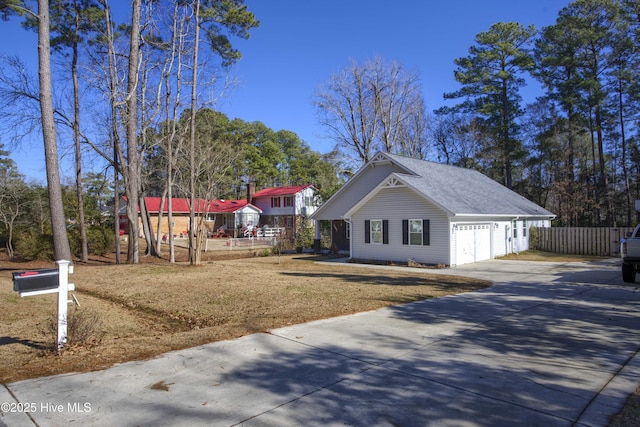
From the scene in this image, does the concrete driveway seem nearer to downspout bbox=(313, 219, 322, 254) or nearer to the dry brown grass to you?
the dry brown grass

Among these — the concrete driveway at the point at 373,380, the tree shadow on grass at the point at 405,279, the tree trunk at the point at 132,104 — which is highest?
the tree trunk at the point at 132,104

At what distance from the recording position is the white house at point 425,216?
18547 millimetres

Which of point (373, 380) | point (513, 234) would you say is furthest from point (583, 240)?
point (373, 380)

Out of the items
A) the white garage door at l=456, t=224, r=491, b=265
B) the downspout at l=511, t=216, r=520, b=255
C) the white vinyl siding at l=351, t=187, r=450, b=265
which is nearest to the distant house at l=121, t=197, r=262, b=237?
the white vinyl siding at l=351, t=187, r=450, b=265

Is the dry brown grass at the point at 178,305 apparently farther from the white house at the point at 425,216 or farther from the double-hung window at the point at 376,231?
the double-hung window at the point at 376,231

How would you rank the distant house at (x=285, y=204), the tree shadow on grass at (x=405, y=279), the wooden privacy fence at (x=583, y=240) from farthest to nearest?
the distant house at (x=285, y=204)
the wooden privacy fence at (x=583, y=240)
the tree shadow on grass at (x=405, y=279)

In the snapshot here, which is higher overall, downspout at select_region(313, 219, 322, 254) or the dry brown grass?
downspout at select_region(313, 219, 322, 254)

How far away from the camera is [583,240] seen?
23141 millimetres

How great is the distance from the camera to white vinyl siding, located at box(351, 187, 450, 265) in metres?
18.5

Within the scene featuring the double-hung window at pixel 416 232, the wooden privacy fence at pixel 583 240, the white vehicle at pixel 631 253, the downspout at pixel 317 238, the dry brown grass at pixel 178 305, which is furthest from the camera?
the downspout at pixel 317 238

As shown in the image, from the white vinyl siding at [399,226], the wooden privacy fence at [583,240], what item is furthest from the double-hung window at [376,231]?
the wooden privacy fence at [583,240]

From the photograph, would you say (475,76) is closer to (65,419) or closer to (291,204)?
(291,204)

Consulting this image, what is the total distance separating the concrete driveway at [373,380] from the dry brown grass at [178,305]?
2.02 ft

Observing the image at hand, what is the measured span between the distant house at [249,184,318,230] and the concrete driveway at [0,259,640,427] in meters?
37.0
